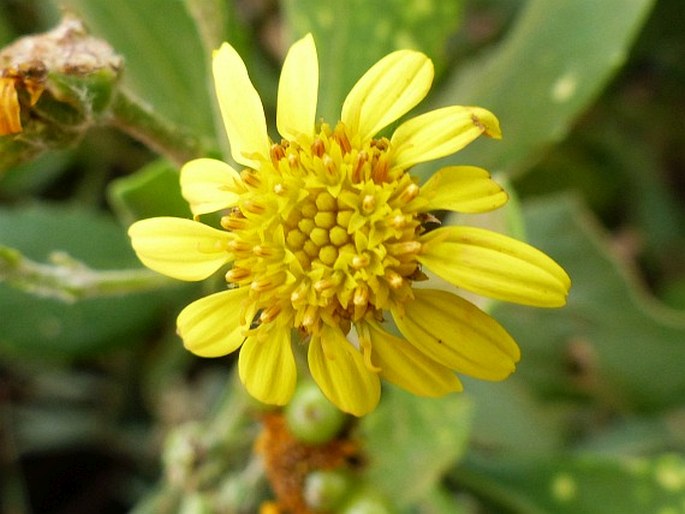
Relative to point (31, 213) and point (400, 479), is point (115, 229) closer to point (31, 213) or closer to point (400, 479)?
point (31, 213)

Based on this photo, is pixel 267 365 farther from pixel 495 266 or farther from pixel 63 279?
pixel 63 279

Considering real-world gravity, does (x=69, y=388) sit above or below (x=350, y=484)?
below

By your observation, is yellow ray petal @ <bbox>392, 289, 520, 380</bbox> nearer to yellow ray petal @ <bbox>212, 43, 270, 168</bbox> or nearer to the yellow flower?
the yellow flower

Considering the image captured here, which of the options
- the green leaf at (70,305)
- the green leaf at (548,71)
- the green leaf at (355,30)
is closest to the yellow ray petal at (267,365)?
the green leaf at (355,30)

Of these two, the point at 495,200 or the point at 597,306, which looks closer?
the point at 495,200

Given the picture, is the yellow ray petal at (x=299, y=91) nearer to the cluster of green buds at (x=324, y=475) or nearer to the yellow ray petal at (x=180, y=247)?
the yellow ray petal at (x=180, y=247)

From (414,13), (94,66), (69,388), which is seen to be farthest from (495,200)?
(69,388)
